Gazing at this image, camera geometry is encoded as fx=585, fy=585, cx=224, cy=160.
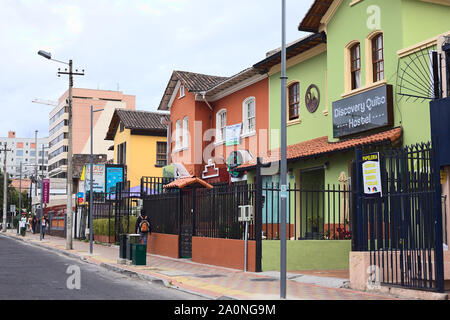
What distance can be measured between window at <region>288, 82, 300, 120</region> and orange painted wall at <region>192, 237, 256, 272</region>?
6807 mm

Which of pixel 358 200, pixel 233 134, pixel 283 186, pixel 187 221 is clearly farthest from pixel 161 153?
pixel 283 186

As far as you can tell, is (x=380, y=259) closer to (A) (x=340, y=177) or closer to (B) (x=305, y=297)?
(B) (x=305, y=297)

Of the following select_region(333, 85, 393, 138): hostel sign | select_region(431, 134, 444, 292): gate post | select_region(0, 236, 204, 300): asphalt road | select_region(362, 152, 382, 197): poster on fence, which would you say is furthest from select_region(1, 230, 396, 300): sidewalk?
select_region(333, 85, 393, 138): hostel sign

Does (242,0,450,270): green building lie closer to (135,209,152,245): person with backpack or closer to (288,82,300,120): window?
(288,82,300,120): window

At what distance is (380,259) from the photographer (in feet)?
39.9

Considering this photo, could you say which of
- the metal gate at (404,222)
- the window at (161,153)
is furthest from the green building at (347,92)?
the window at (161,153)

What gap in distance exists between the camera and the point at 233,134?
1057 inches

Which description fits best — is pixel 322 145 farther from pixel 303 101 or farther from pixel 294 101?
pixel 294 101

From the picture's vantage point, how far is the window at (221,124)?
2845 centimetres

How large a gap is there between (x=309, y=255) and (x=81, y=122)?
90.1 meters

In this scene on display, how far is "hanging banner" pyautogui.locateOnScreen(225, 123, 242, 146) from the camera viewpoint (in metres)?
26.5

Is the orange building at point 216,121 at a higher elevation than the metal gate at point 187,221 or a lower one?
higher

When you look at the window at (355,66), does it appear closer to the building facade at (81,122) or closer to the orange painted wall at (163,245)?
the orange painted wall at (163,245)

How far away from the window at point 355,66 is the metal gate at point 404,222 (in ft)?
22.8
